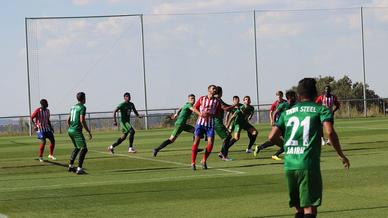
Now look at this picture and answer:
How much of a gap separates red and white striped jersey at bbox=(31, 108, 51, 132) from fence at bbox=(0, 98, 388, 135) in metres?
26.4

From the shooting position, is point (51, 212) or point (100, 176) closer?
point (51, 212)

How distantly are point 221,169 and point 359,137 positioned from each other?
1237 centimetres

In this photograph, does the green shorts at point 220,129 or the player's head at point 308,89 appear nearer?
the player's head at point 308,89

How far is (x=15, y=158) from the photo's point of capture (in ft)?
80.2

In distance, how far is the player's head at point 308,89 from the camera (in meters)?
8.05

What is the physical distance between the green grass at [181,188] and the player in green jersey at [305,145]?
2.43 meters

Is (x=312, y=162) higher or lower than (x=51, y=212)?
higher

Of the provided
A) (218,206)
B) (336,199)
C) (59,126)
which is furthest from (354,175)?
(59,126)

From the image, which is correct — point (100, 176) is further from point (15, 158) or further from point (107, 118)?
point (107, 118)

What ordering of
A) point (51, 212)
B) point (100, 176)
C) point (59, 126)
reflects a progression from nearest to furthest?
1. point (51, 212)
2. point (100, 176)
3. point (59, 126)

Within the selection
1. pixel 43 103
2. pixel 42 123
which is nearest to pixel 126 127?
pixel 42 123

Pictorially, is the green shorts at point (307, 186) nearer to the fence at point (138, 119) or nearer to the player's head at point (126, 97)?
the player's head at point (126, 97)

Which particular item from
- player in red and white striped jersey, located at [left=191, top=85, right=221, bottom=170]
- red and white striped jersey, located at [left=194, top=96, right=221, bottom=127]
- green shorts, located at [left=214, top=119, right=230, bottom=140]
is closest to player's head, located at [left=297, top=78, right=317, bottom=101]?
player in red and white striped jersey, located at [left=191, top=85, right=221, bottom=170]

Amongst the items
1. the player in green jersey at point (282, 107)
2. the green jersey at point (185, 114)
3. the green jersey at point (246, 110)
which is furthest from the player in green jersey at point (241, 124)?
the green jersey at point (185, 114)
